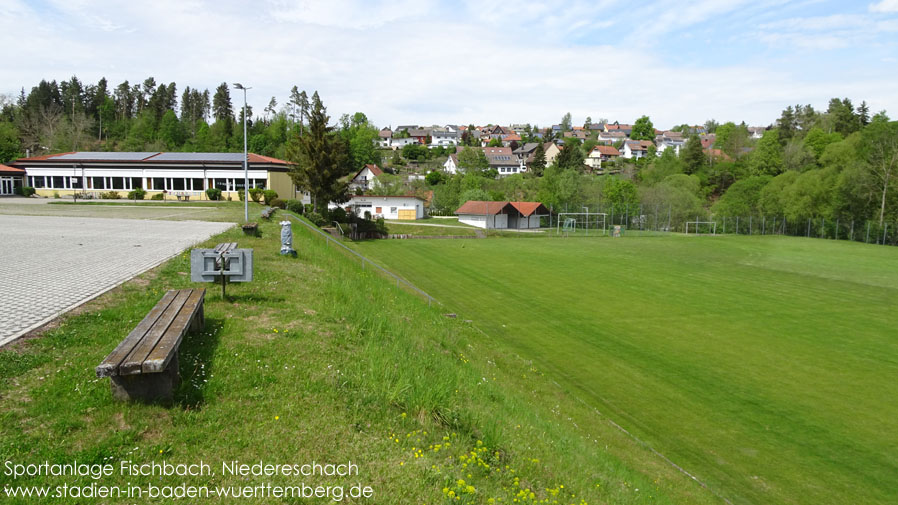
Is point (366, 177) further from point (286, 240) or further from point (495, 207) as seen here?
point (286, 240)

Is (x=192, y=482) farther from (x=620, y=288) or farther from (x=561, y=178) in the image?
(x=561, y=178)

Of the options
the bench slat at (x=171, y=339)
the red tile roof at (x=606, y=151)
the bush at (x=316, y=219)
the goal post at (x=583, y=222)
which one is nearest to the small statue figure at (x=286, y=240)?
the bench slat at (x=171, y=339)

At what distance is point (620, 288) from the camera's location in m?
29.7

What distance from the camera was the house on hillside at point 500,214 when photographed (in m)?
72.1

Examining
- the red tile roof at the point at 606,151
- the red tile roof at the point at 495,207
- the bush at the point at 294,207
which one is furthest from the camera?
the red tile roof at the point at 606,151

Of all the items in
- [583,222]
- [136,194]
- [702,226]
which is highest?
[136,194]

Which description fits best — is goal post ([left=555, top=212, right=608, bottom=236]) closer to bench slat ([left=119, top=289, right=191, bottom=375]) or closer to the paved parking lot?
the paved parking lot

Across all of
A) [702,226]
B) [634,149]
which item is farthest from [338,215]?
[634,149]

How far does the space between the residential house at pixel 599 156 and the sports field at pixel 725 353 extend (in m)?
112

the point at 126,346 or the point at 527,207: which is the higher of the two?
the point at 527,207

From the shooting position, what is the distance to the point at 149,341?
5922 millimetres

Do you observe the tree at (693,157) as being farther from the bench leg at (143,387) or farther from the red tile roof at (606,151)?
the bench leg at (143,387)

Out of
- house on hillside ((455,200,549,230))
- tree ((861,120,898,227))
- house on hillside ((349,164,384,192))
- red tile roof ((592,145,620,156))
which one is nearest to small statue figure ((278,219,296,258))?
house on hillside ((455,200,549,230))

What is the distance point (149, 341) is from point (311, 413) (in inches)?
77.4
